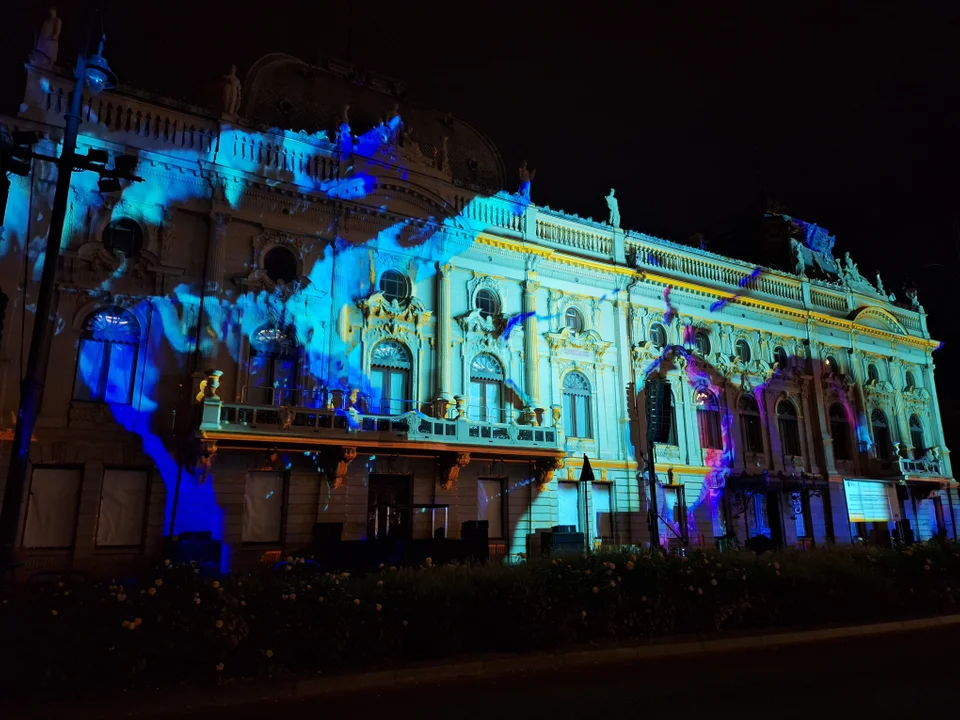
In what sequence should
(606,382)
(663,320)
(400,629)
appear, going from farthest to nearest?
(663,320) → (606,382) → (400,629)

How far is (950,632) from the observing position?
1284cm

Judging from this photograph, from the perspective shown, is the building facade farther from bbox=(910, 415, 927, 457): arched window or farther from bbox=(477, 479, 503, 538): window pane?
bbox=(910, 415, 927, 457): arched window

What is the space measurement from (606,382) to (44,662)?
908 inches

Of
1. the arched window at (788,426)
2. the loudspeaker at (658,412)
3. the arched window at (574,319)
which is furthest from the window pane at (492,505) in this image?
the arched window at (788,426)

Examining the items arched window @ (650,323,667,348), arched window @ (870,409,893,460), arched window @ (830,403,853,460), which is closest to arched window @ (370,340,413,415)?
arched window @ (650,323,667,348)

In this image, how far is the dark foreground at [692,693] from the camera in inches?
300

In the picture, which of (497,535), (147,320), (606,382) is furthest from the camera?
(606,382)

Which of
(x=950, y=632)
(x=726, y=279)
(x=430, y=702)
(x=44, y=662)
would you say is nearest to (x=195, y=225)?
(x=44, y=662)

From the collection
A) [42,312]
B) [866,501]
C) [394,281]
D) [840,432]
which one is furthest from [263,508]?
[840,432]

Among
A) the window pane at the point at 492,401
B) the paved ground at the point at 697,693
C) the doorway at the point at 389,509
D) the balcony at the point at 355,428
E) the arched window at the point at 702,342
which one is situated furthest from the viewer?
the arched window at the point at 702,342

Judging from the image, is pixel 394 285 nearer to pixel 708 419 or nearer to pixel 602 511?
pixel 602 511

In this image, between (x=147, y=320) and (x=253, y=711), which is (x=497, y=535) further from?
(x=253, y=711)

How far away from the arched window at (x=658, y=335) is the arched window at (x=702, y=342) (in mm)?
1805

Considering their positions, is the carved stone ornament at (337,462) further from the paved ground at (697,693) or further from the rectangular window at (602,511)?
the paved ground at (697,693)
